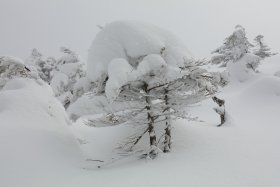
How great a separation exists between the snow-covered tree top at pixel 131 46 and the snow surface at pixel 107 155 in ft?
7.90

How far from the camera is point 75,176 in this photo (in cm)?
783

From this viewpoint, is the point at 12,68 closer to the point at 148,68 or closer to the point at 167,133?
the point at 148,68

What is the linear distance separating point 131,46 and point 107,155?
3.61 meters

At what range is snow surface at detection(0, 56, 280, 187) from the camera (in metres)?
7.09

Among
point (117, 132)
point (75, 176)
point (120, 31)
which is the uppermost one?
point (120, 31)

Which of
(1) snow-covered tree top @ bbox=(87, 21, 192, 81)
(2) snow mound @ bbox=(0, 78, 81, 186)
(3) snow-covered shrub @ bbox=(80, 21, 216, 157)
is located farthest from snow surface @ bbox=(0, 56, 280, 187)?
(1) snow-covered tree top @ bbox=(87, 21, 192, 81)

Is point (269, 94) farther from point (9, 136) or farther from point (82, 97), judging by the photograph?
point (9, 136)

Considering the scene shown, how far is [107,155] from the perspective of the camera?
10.1m

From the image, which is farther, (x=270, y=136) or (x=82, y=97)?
(x=270, y=136)

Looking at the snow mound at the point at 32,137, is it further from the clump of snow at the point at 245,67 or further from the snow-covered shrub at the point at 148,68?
the clump of snow at the point at 245,67

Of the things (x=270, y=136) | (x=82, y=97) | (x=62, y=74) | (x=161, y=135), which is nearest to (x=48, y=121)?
(x=82, y=97)

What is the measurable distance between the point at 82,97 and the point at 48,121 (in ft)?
6.22

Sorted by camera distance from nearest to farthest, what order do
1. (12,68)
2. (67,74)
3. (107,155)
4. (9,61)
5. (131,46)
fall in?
(131,46) → (107,155) → (9,61) → (12,68) → (67,74)

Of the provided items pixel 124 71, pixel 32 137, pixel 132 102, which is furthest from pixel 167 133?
pixel 32 137
